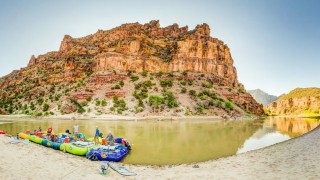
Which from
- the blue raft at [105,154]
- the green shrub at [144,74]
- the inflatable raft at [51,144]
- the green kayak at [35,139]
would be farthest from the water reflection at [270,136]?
the green shrub at [144,74]

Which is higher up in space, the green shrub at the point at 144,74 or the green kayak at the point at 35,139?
the green shrub at the point at 144,74

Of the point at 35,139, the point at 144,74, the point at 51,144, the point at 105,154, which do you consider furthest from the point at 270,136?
the point at 144,74

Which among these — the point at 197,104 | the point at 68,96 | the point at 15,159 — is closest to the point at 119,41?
the point at 68,96

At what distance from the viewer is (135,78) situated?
4016 inches

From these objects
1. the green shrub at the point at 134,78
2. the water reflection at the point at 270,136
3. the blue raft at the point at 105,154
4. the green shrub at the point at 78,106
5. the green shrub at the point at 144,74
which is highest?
the green shrub at the point at 144,74

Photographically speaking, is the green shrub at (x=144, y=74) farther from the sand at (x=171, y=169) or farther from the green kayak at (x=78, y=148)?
the sand at (x=171, y=169)

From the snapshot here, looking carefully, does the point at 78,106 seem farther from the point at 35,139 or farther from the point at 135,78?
the point at 35,139

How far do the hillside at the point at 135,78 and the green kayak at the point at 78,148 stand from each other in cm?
5783

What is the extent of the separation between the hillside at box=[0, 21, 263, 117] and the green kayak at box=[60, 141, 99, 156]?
190ft

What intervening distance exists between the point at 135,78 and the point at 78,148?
83.0 m

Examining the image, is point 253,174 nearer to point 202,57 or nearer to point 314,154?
point 314,154

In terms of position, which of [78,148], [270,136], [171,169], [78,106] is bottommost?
[270,136]

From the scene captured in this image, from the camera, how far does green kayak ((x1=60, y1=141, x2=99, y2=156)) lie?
19391 millimetres

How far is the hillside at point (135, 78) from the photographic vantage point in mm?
86188
